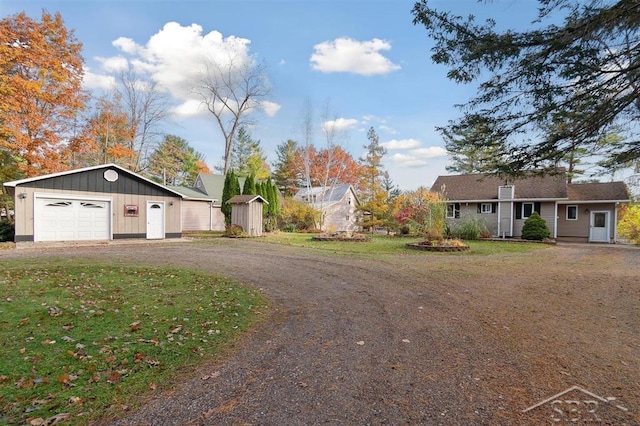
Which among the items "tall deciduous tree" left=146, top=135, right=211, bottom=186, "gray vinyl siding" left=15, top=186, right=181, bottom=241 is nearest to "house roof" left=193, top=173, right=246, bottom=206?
"tall deciduous tree" left=146, top=135, right=211, bottom=186

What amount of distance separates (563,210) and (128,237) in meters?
25.1

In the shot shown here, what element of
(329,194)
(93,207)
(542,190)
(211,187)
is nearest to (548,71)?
(93,207)

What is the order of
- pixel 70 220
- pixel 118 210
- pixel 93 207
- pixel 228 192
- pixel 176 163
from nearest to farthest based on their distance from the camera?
pixel 70 220 → pixel 93 207 → pixel 118 210 → pixel 228 192 → pixel 176 163

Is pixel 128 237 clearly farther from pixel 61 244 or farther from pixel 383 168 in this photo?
pixel 383 168

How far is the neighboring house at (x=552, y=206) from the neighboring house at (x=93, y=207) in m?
15.7

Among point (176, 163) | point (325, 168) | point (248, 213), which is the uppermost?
point (176, 163)

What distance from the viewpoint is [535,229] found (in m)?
17.8

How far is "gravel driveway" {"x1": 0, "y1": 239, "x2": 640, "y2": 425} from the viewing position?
2279 mm

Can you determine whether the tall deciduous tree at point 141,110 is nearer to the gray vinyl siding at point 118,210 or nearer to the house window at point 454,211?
the gray vinyl siding at point 118,210

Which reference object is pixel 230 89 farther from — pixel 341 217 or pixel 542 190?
pixel 542 190

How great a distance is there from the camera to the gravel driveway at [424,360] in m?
2.28

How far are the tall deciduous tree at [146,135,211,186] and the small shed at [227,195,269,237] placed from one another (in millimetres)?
12229

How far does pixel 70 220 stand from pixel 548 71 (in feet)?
58.9

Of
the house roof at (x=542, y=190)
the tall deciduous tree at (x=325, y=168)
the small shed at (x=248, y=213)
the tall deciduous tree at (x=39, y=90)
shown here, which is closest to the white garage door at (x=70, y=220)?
the tall deciduous tree at (x=39, y=90)
